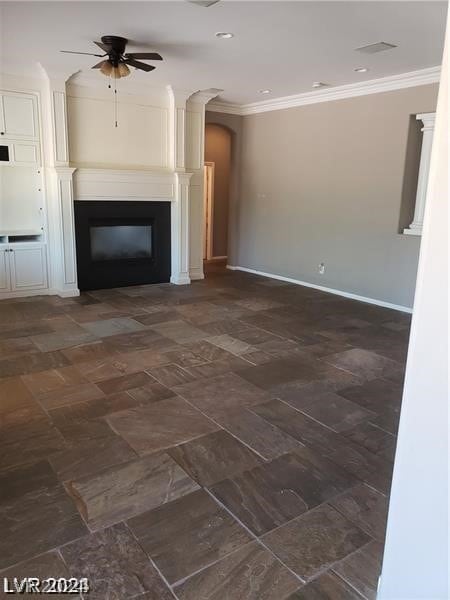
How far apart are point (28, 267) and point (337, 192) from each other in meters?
4.41

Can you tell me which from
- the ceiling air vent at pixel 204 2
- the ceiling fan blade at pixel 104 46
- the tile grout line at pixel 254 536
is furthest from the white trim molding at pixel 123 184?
the tile grout line at pixel 254 536

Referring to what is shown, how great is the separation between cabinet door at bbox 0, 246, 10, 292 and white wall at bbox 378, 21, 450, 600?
5.69 metres

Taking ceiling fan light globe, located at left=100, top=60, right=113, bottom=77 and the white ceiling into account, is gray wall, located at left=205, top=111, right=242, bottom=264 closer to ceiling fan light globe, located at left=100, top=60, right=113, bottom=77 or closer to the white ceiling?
the white ceiling

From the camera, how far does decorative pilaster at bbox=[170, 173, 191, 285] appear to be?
7.05m

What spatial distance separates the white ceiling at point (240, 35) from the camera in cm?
365

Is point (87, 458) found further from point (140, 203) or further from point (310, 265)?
point (310, 265)

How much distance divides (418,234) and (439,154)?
4.90 metres

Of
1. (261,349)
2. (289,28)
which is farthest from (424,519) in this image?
(289,28)

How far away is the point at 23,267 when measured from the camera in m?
6.12

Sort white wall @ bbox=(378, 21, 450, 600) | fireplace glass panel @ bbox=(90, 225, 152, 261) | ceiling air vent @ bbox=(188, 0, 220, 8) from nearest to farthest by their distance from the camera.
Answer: white wall @ bbox=(378, 21, 450, 600) → ceiling air vent @ bbox=(188, 0, 220, 8) → fireplace glass panel @ bbox=(90, 225, 152, 261)

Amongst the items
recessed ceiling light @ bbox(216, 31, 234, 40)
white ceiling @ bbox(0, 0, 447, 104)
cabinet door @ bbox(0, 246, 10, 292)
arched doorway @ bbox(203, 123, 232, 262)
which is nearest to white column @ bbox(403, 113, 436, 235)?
white ceiling @ bbox(0, 0, 447, 104)

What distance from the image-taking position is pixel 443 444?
51.5 inches

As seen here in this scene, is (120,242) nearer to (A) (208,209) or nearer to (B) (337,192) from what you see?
(A) (208,209)

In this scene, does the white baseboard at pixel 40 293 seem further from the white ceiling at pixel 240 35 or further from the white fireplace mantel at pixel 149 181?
the white ceiling at pixel 240 35
